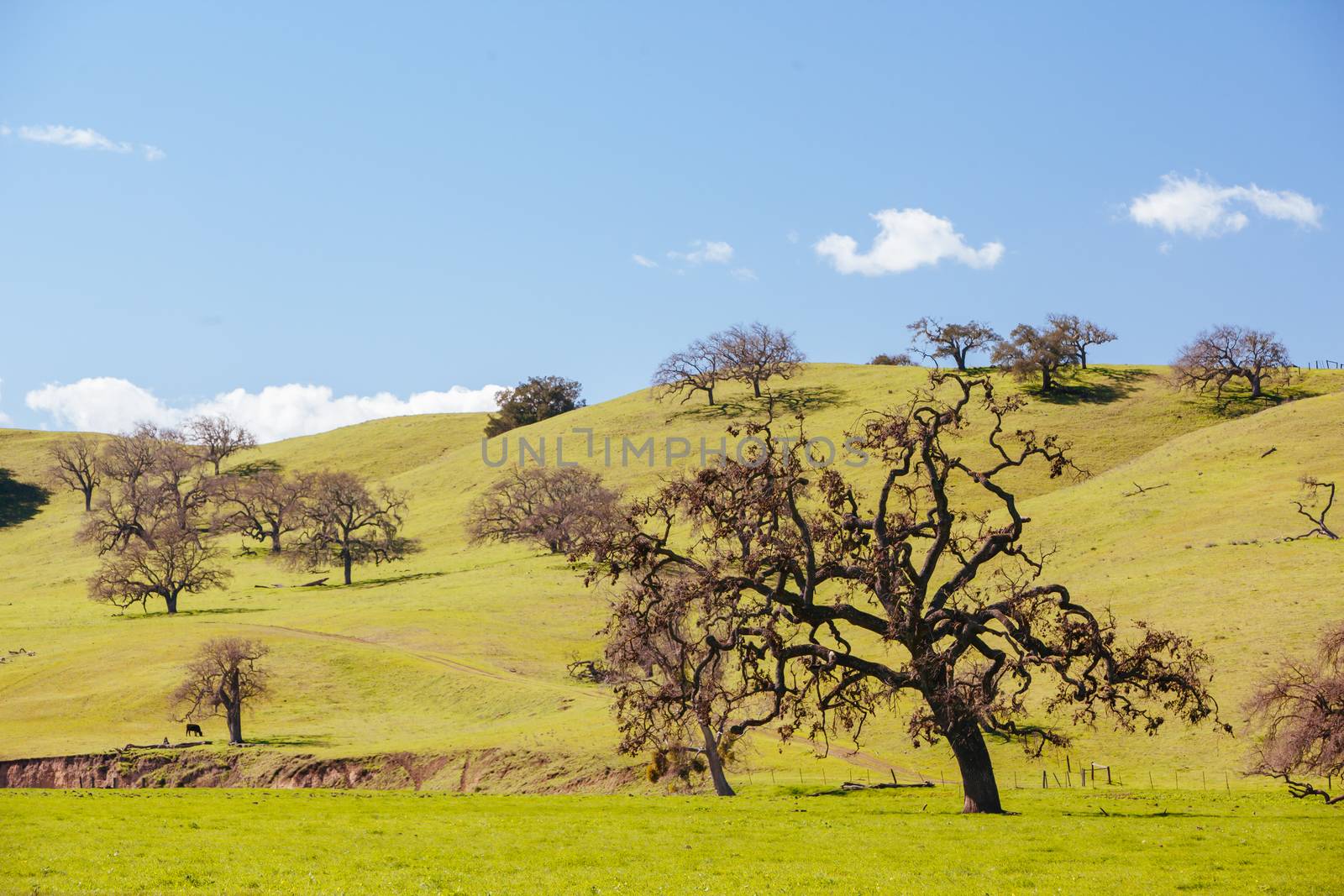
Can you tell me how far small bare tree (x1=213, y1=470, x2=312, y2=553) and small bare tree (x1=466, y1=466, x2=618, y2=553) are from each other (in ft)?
63.6

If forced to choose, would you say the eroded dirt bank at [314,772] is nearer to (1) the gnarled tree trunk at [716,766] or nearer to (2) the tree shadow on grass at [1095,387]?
(1) the gnarled tree trunk at [716,766]

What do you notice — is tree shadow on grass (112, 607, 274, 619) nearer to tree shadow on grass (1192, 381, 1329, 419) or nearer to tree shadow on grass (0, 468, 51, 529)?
tree shadow on grass (0, 468, 51, 529)

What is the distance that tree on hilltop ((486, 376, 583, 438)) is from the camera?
184 m

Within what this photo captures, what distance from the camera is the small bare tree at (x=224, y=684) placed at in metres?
56.3

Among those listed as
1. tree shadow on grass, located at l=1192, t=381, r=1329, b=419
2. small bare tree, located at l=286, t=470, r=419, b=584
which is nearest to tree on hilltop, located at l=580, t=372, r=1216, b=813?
small bare tree, located at l=286, t=470, r=419, b=584

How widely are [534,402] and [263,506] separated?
6929 cm

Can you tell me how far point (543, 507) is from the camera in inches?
4250

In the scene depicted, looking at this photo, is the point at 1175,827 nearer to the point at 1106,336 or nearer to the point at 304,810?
the point at 304,810

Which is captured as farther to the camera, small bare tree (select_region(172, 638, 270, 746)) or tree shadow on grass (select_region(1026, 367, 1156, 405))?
tree shadow on grass (select_region(1026, 367, 1156, 405))

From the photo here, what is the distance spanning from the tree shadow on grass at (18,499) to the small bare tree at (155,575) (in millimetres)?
69993

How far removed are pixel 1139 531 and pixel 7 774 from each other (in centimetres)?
7025

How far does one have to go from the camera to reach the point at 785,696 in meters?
30.5

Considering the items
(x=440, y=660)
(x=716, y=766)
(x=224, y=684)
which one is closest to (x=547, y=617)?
(x=440, y=660)

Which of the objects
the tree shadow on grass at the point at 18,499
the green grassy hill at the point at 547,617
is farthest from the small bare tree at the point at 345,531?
the tree shadow on grass at the point at 18,499
